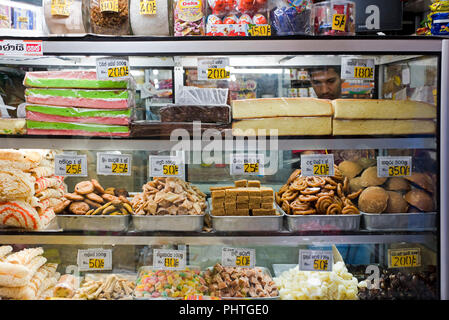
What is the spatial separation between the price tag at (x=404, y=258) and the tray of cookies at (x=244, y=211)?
0.71m

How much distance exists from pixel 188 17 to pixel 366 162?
1346 millimetres

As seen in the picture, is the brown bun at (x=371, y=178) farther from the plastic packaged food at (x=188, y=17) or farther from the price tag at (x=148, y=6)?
the price tag at (x=148, y=6)

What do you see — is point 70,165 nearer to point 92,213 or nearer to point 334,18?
point 92,213

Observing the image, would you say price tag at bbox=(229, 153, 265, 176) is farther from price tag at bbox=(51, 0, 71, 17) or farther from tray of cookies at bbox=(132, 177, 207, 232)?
price tag at bbox=(51, 0, 71, 17)

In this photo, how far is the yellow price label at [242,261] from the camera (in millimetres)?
2123

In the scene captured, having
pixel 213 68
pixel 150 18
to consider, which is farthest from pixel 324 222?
pixel 150 18

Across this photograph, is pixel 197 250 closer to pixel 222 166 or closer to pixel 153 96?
pixel 222 166

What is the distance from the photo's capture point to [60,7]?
1868 millimetres

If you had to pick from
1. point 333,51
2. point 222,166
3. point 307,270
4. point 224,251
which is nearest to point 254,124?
point 222,166

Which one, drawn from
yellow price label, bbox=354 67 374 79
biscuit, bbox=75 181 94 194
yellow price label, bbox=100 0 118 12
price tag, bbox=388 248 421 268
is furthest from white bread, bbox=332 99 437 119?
biscuit, bbox=75 181 94 194

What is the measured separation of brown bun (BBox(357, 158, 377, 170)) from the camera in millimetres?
2199

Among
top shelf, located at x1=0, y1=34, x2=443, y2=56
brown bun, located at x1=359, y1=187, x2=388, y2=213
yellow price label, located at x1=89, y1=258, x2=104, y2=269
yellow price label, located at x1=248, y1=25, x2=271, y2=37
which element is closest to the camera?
top shelf, located at x1=0, y1=34, x2=443, y2=56

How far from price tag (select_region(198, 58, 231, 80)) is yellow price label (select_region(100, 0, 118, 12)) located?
1.66ft
